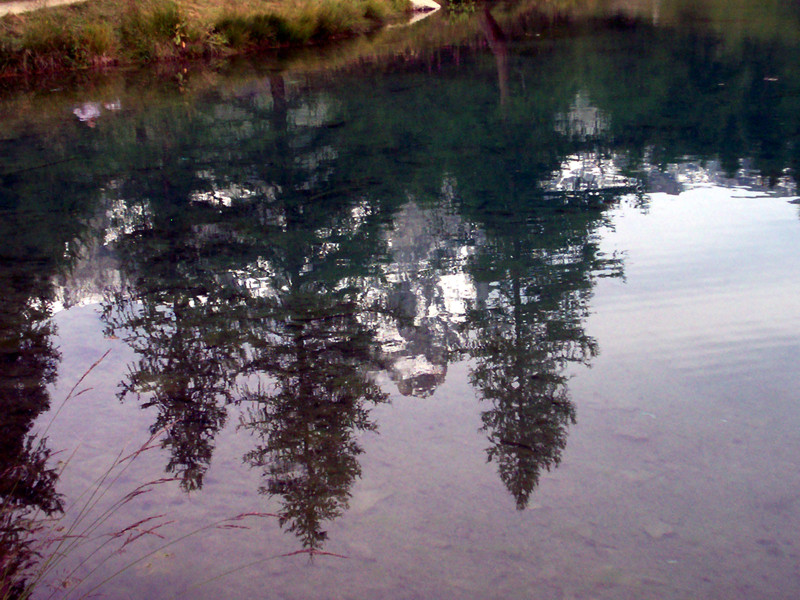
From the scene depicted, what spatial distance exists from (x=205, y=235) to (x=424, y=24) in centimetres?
2170

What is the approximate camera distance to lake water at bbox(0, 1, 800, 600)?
312cm

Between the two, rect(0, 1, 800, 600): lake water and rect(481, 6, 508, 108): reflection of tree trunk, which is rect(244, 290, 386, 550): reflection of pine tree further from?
rect(481, 6, 508, 108): reflection of tree trunk

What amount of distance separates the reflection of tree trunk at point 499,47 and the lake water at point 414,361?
3.14 m

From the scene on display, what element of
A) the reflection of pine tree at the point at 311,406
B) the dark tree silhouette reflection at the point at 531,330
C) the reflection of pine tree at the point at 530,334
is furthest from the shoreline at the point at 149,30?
the reflection of pine tree at the point at 311,406

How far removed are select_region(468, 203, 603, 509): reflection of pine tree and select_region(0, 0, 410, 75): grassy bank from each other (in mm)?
15706

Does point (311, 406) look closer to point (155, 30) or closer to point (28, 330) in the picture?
point (28, 330)

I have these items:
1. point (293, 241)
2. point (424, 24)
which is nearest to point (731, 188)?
point (293, 241)

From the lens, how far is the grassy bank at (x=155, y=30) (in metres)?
19.1

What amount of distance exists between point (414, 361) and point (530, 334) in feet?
2.39

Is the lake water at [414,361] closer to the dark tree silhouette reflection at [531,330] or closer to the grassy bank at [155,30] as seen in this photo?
the dark tree silhouette reflection at [531,330]

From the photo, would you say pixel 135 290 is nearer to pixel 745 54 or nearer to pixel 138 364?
pixel 138 364


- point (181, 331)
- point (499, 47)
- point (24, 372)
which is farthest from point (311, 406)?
point (499, 47)

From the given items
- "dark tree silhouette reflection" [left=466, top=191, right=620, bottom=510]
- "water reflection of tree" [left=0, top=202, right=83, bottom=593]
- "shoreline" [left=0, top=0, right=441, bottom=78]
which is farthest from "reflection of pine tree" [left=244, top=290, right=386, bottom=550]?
"shoreline" [left=0, top=0, right=441, bottom=78]

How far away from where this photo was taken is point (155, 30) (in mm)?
20438
